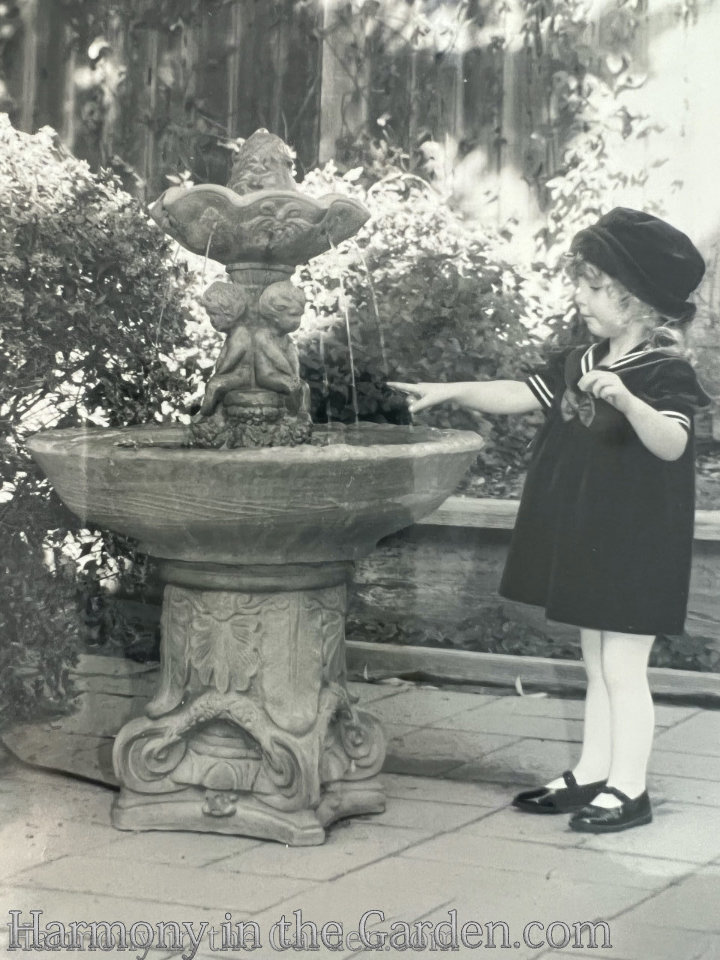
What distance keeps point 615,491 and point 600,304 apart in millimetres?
370

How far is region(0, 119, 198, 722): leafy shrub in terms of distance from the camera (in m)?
3.39


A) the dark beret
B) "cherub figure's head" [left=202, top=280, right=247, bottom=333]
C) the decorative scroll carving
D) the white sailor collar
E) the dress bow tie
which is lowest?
the decorative scroll carving

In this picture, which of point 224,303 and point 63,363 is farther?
point 63,363

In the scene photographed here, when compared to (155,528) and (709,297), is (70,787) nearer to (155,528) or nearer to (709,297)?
(155,528)

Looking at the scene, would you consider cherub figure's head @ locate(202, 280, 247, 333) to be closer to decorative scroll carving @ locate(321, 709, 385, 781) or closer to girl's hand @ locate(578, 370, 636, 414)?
girl's hand @ locate(578, 370, 636, 414)

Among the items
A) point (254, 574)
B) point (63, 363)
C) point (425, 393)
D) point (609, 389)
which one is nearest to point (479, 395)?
point (425, 393)

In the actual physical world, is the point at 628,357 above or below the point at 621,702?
above

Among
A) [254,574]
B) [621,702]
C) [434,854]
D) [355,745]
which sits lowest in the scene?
[434,854]

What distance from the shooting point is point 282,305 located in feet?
9.82

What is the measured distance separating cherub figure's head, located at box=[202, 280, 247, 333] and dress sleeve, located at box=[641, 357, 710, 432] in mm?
861

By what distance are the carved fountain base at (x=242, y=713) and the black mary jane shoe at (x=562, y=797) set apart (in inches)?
13.4

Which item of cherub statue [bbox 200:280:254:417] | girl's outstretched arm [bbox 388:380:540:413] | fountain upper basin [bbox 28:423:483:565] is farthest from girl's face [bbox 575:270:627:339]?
cherub statue [bbox 200:280:254:417]

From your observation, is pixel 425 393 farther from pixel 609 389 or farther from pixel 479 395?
pixel 609 389

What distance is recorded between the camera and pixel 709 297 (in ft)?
8.86
